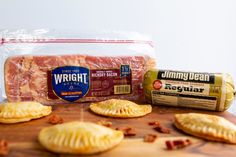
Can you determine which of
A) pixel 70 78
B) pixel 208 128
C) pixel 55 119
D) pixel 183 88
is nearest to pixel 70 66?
pixel 70 78

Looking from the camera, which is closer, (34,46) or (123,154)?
(123,154)

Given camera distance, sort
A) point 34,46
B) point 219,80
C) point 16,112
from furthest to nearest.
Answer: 1. point 34,46
2. point 219,80
3. point 16,112

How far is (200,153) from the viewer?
0.67 metres

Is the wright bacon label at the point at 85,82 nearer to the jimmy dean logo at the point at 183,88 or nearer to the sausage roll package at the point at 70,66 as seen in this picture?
the sausage roll package at the point at 70,66

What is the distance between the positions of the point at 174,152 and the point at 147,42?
676 mm

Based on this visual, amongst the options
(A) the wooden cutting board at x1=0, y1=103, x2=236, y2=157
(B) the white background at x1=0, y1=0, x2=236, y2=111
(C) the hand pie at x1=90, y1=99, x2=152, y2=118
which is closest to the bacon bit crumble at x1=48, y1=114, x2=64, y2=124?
(A) the wooden cutting board at x1=0, y1=103, x2=236, y2=157

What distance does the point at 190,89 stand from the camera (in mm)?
1027

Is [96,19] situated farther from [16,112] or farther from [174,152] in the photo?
[174,152]

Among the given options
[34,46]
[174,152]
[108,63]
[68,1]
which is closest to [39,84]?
[34,46]

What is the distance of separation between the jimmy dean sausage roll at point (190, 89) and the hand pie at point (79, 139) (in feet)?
1.30

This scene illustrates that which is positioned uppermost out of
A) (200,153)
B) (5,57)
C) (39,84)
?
(5,57)

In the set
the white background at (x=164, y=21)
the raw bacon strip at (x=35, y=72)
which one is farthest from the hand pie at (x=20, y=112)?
the white background at (x=164, y=21)

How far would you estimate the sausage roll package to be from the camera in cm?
105

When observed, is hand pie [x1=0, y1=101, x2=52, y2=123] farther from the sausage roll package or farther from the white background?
the white background
